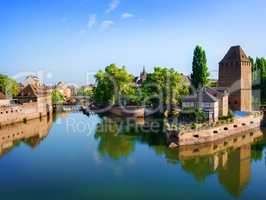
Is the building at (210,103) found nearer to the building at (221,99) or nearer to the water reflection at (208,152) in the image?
the building at (221,99)

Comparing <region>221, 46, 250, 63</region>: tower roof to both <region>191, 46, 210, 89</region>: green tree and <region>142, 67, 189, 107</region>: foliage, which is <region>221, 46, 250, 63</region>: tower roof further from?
<region>142, 67, 189, 107</region>: foliage

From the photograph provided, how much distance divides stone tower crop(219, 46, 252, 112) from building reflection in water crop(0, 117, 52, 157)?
3009 centimetres

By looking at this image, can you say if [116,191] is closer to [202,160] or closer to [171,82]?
[202,160]

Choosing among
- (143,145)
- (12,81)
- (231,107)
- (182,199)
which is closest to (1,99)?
(12,81)

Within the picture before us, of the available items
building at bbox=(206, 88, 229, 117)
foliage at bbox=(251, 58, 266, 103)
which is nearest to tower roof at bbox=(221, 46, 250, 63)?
building at bbox=(206, 88, 229, 117)

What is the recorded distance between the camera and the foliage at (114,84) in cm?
6656

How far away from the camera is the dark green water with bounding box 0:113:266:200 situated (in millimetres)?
21016

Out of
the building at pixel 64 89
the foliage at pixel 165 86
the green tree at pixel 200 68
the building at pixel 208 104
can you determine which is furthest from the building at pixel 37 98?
the building at pixel 64 89

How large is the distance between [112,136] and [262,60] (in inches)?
1506

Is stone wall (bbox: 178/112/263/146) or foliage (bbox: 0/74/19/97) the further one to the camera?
foliage (bbox: 0/74/19/97)

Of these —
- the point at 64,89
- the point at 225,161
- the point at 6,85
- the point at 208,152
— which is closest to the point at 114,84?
the point at 6,85

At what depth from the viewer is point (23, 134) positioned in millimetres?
43219

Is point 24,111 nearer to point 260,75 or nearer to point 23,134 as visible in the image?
point 23,134

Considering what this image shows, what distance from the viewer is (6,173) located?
25.4 m
